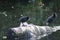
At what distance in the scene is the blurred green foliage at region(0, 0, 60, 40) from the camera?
38.8 feet

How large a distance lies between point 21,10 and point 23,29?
588 cm

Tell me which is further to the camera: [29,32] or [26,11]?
[26,11]

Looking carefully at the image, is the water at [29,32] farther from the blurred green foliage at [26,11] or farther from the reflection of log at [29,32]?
the blurred green foliage at [26,11]

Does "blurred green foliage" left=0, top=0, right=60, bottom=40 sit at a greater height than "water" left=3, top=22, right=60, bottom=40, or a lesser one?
lesser

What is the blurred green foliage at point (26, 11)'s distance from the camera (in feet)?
38.8

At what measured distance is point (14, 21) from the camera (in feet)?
40.9

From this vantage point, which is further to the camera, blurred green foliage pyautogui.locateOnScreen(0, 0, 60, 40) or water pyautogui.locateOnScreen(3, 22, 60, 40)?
blurred green foliage pyautogui.locateOnScreen(0, 0, 60, 40)

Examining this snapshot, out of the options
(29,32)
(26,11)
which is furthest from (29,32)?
(26,11)

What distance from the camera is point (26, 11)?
1506 centimetres

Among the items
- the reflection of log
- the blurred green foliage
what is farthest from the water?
the blurred green foliage

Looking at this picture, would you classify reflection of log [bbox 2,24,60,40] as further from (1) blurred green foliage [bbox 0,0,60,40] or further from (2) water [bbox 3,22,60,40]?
(1) blurred green foliage [bbox 0,0,60,40]

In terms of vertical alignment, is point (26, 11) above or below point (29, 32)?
below

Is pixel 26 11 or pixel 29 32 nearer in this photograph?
pixel 29 32

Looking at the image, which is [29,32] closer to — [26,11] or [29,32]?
[29,32]
